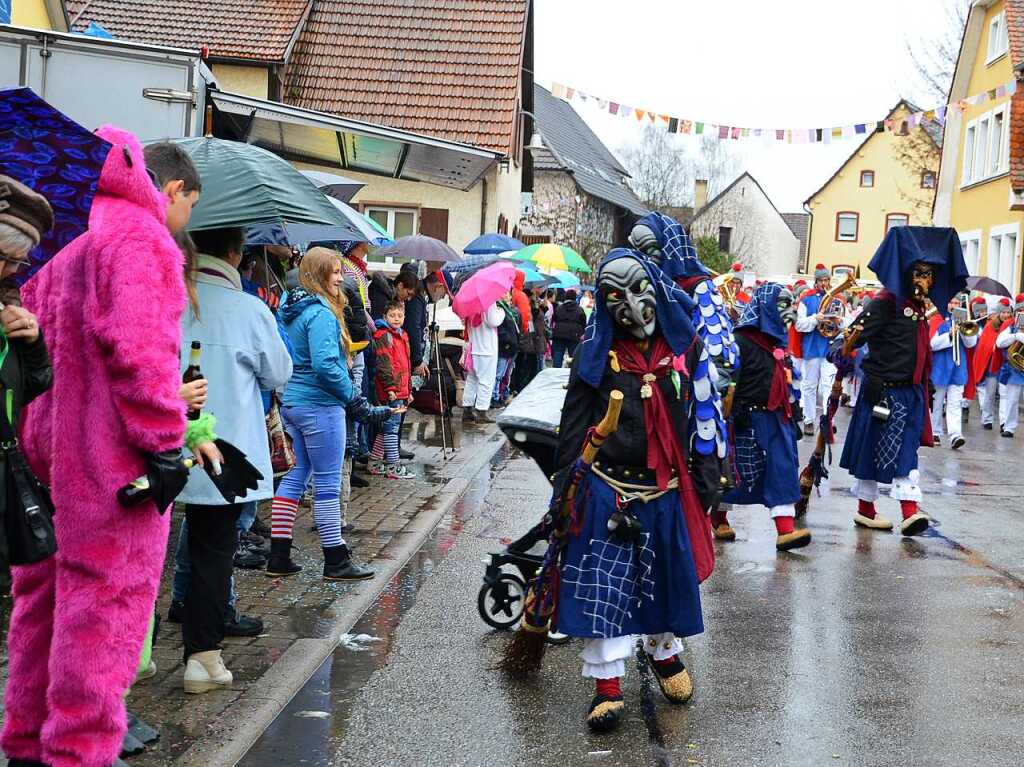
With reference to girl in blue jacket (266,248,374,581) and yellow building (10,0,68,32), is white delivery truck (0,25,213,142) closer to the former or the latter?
girl in blue jacket (266,248,374,581)

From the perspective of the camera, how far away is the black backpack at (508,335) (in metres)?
18.3

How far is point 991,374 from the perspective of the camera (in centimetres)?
2094

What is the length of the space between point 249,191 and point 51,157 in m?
1.05

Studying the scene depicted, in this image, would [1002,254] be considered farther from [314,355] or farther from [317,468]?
[314,355]

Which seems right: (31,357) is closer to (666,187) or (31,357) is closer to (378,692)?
(378,692)

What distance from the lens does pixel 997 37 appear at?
1419 inches

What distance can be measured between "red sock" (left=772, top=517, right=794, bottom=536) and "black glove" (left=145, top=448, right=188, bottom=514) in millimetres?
5997

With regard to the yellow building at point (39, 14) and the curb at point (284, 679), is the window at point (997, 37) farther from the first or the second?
the curb at point (284, 679)

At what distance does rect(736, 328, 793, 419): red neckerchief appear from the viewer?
30.2 ft

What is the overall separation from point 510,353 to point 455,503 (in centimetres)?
787

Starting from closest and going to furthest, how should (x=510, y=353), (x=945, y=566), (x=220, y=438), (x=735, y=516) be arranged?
1. (x=220, y=438)
2. (x=945, y=566)
3. (x=735, y=516)
4. (x=510, y=353)

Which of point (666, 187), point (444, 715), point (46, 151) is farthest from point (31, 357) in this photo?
point (666, 187)

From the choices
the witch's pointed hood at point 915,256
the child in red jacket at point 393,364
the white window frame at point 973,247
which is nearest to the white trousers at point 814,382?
the child in red jacket at point 393,364

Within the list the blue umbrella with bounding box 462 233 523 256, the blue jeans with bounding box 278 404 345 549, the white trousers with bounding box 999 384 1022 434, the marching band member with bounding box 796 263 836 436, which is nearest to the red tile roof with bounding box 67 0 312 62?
the blue umbrella with bounding box 462 233 523 256
